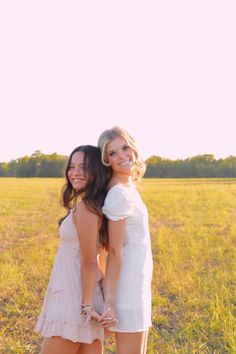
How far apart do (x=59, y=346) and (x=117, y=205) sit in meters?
0.87

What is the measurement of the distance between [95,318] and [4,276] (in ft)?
15.9

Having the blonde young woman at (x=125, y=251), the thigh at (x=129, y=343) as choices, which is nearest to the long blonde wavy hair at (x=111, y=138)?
the blonde young woman at (x=125, y=251)

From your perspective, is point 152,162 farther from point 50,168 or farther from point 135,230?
point 135,230

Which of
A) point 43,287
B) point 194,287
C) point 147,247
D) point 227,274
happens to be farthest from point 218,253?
point 147,247

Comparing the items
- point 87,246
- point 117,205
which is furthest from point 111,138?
point 87,246

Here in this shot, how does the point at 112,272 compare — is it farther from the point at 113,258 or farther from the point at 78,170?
the point at 78,170

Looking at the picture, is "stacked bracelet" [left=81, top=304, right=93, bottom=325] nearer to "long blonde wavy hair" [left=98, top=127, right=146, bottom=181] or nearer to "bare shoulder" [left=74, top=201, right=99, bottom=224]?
"bare shoulder" [left=74, top=201, right=99, bottom=224]

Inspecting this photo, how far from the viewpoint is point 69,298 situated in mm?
3012

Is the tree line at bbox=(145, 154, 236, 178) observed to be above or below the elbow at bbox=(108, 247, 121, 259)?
above

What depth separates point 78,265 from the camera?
9.93ft

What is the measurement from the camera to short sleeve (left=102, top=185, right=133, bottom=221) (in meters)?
2.83

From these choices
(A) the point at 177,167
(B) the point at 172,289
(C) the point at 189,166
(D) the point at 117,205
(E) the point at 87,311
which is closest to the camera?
(D) the point at 117,205

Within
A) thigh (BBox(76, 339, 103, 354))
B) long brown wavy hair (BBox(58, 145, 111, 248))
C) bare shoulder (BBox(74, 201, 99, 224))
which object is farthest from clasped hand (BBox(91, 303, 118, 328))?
bare shoulder (BBox(74, 201, 99, 224))

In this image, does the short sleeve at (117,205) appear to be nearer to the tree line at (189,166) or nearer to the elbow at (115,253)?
the elbow at (115,253)
